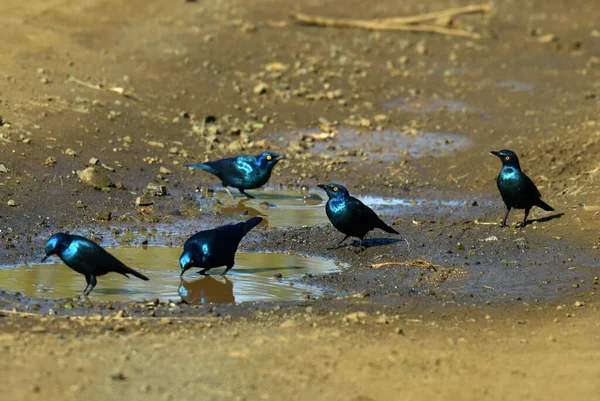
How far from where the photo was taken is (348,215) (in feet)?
32.7

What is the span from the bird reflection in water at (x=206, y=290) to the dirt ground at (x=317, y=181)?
0.71 metres

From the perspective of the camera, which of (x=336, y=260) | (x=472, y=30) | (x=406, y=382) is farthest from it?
(x=472, y=30)

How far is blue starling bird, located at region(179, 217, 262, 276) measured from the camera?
8.96 metres

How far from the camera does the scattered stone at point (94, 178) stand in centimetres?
1170

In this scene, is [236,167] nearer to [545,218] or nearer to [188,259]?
[188,259]

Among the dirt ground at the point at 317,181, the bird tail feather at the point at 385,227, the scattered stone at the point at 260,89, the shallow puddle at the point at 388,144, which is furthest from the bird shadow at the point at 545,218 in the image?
the scattered stone at the point at 260,89

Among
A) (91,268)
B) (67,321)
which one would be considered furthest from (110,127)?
(67,321)

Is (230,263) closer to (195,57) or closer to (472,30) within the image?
(195,57)

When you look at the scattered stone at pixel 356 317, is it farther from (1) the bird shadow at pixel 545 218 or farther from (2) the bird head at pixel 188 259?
(1) the bird shadow at pixel 545 218

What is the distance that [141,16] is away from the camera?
19500 millimetres

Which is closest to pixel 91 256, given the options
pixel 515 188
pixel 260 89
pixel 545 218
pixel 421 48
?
pixel 515 188

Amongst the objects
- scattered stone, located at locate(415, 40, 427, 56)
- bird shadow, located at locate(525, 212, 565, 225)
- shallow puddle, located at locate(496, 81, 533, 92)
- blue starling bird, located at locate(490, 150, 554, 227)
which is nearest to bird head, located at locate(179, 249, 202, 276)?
blue starling bird, located at locate(490, 150, 554, 227)

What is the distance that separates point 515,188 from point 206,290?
11.4 feet

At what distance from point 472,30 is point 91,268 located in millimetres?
13918
